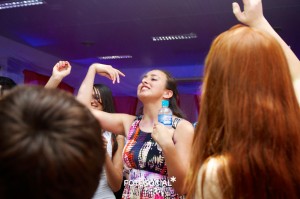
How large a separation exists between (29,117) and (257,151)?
54cm

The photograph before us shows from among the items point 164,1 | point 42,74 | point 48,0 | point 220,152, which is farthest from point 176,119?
point 42,74

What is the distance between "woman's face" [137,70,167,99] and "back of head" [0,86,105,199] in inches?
60.0

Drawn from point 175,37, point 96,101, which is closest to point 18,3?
point 175,37

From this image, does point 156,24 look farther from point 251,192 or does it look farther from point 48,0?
point 251,192

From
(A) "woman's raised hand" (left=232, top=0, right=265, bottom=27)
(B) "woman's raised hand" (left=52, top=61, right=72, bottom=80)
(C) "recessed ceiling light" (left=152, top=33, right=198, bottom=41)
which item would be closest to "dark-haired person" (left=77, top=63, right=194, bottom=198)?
(B) "woman's raised hand" (left=52, top=61, right=72, bottom=80)

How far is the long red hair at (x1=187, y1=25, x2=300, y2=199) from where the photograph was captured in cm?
85

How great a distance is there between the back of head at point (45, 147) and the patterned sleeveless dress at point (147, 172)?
122cm

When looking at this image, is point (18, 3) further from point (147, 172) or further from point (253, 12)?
point (253, 12)

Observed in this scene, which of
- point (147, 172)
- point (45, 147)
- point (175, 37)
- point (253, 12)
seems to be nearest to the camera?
point (45, 147)

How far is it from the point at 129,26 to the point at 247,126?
4.97 meters

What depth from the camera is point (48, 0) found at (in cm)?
487

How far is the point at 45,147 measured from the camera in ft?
1.88

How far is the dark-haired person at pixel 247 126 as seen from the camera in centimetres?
85

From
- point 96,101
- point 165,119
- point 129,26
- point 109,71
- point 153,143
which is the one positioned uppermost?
point 129,26
